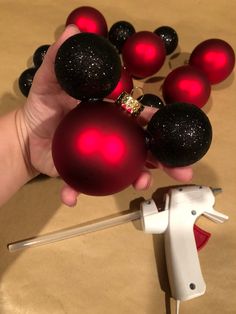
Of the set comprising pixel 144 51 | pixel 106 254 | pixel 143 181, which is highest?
pixel 144 51

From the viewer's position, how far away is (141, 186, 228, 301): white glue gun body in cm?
65

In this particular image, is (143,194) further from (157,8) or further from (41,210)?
(157,8)

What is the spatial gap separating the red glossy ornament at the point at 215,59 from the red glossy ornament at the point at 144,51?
0.09 meters

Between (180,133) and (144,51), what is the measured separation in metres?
0.40

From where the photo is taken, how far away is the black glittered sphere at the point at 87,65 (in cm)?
40

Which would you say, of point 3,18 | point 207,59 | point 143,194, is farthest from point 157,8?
point 143,194

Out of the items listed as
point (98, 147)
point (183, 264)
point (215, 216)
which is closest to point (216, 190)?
point (215, 216)

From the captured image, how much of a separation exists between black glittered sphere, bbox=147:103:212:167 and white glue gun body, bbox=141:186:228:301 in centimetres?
27

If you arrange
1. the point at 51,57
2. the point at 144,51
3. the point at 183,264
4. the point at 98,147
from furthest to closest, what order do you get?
the point at 144,51, the point at 183,264, the point at 51,57, the point at 98,147

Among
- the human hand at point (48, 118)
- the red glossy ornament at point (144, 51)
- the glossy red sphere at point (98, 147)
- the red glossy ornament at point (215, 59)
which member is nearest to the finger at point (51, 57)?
the human hand at point (48, 118)

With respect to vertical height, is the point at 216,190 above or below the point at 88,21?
below

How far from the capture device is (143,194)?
2.50ft

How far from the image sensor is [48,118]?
613mm

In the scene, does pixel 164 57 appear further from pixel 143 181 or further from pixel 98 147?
pixel 98 147
